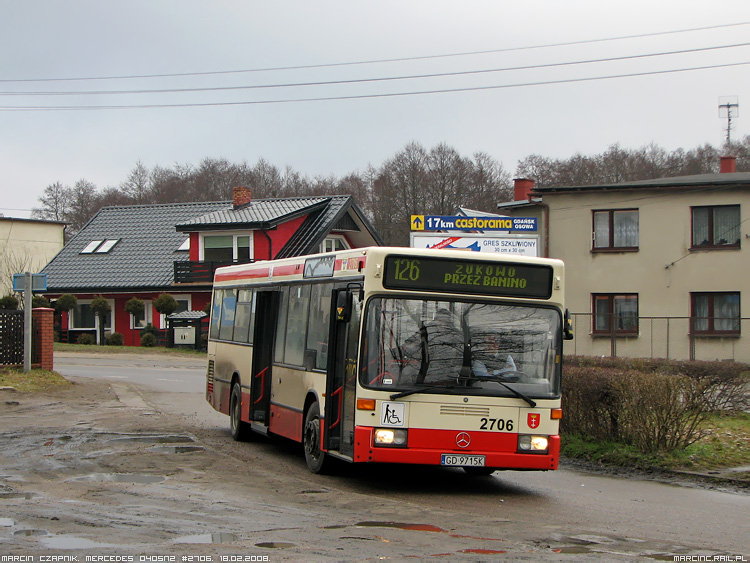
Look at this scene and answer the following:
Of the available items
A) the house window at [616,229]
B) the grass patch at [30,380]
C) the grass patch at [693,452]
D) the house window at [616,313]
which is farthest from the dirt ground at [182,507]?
the house window at [616,229]

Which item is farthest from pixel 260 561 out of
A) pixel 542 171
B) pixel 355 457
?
pixel 542 171

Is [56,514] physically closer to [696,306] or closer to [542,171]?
[696,306]

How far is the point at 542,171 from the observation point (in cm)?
7575

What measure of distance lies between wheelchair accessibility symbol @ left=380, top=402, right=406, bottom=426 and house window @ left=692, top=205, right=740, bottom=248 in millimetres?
27910

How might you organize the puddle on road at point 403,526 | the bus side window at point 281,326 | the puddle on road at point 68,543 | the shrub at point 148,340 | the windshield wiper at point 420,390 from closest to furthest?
1. the puddle on road at point 68,543
2. the puddle on road at point 403,526
3. the windshield wiper at point 420,390
4. the bus side window at point 281,326
5. the shrub at point 148,340

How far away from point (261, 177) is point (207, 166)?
4907mm

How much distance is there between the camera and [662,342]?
34469 mm

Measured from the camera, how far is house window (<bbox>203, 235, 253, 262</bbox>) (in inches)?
1858

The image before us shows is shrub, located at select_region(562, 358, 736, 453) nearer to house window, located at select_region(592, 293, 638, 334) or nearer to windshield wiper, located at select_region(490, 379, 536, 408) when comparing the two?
windshield wiper, located at select_region(490, 379, 536, 408)

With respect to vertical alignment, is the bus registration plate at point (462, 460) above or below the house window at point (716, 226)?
below

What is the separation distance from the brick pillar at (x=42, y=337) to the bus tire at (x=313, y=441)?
14400mm

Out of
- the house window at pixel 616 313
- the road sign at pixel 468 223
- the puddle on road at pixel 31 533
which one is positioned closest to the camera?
the puddle on road at pixel 31 533

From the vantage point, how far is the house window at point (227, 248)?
47.2 m

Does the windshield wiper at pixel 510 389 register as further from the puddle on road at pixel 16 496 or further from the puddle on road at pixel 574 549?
the puddle on road at pixel 16 496
